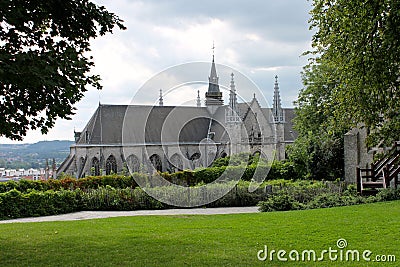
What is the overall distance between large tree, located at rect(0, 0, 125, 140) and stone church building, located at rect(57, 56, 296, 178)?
36.3 m

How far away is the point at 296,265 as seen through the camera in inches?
255

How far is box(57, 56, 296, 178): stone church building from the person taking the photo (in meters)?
47.1

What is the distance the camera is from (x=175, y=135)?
5047 cm

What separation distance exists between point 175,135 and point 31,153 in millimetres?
42258

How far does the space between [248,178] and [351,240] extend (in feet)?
64.2

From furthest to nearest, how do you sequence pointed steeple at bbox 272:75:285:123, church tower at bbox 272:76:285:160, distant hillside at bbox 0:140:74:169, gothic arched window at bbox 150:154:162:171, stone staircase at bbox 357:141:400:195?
distant hillside at bbox 0:140:74:169
pointed steeple at bbox 272:75:285:123
church tower at bbox 272:76:285:160
gothic arched window at bbox 150:154:162:171
stone staircase at bbox 357:141:400:195

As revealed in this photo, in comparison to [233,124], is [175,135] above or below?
below

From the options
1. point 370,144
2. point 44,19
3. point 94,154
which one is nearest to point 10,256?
point 44,19

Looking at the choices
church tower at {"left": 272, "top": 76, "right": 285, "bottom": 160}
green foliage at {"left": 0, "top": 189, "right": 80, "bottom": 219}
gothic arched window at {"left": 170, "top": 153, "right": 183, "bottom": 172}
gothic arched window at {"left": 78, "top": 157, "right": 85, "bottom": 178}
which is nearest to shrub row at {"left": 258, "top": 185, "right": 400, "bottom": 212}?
green foliage at {"left": 0, "top": 189, "right": 80, "bottom": 219}

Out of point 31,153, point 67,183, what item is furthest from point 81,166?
point 31,153

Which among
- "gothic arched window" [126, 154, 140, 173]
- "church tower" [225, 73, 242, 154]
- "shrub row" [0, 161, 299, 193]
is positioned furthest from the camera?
"church tower" [225, 73, 242, 154]

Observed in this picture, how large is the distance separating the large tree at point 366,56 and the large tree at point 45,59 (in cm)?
409

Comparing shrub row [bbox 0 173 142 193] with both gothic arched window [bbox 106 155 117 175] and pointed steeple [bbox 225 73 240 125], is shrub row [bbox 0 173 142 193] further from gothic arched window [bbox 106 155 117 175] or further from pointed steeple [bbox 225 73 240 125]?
pointed steeple [bbox 225 73 240 125]

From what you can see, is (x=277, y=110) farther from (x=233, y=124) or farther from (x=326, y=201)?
(x=326, y=201)
